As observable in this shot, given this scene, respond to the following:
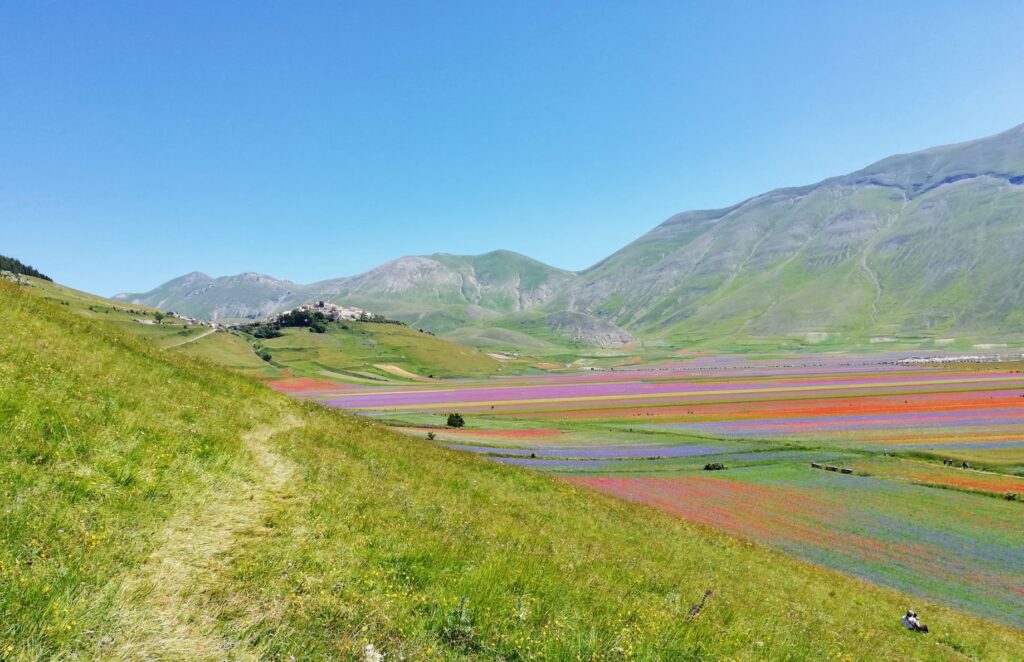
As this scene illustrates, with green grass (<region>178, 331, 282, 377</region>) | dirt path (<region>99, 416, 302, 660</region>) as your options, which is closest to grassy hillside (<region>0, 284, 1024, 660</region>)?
dirt path (<region>99, 416, 302, 660</region>)

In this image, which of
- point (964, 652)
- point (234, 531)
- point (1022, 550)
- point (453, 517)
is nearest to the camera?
point (234, 531)

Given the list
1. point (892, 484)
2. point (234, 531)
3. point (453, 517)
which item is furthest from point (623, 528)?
point (892, 484)

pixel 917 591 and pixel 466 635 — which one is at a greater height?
pixel 466 635

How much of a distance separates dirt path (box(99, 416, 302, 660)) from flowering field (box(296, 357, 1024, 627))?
3173 centimetres

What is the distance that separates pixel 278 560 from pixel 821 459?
223ft

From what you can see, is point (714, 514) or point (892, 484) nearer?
point (714, 514)

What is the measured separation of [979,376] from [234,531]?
630ft

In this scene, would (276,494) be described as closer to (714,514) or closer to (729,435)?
(714,514)

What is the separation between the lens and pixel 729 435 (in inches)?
2908

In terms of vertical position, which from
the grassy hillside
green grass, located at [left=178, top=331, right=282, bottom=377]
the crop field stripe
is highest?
the grassy hillside

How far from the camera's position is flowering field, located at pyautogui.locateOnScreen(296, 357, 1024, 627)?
3173 cm

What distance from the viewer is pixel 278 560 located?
782cm

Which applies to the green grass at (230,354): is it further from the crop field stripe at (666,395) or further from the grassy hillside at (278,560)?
the grassy hillside at (278,560)

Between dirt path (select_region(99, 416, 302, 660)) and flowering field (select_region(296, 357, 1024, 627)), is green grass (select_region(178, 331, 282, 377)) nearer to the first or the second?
flowering field (select_region(296, 357, 1024, 627))
